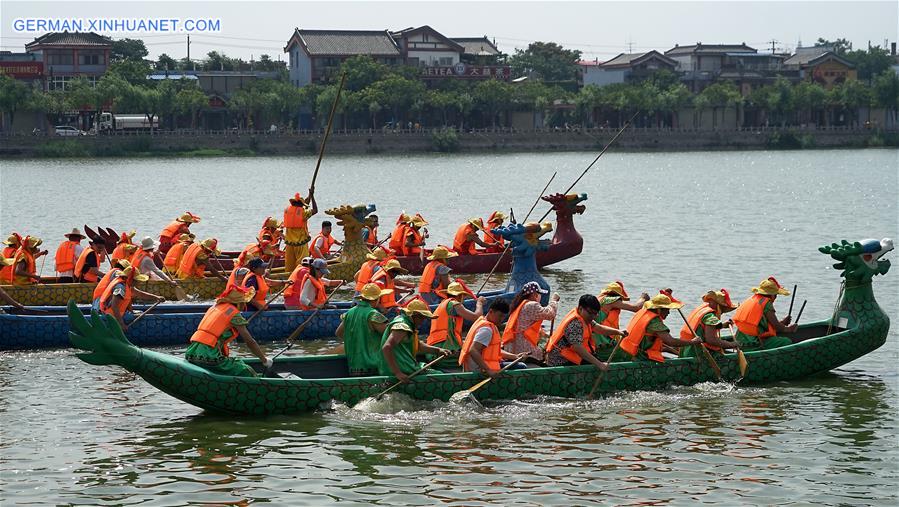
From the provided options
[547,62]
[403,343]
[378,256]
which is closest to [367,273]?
[378,256]

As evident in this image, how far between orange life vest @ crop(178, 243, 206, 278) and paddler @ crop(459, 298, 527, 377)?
867 cm

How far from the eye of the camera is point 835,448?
48.4ft

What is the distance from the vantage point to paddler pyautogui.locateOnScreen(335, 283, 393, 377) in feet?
50.5

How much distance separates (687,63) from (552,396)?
105 metres

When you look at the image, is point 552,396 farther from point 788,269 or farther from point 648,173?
point 648,173

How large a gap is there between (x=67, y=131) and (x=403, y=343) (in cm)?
7484

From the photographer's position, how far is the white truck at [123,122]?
88938 millimetres

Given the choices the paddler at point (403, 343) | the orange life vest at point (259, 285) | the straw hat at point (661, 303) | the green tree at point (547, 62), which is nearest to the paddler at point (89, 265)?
the orange life vest at point (259, 285)

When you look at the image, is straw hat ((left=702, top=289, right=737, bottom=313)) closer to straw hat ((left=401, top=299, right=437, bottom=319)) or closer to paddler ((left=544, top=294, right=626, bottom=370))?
paddler ((left=544, top=294, right=626, bottom=370))

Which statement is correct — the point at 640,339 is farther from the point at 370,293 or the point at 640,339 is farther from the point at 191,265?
the point at 191,265

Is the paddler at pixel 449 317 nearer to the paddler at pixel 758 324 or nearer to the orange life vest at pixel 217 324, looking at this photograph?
the orange life vest at pixel 217 324

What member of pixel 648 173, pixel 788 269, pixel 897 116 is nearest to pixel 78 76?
pixel 648 173

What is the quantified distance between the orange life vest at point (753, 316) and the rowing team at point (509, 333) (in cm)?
1

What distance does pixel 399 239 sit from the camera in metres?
27.2
